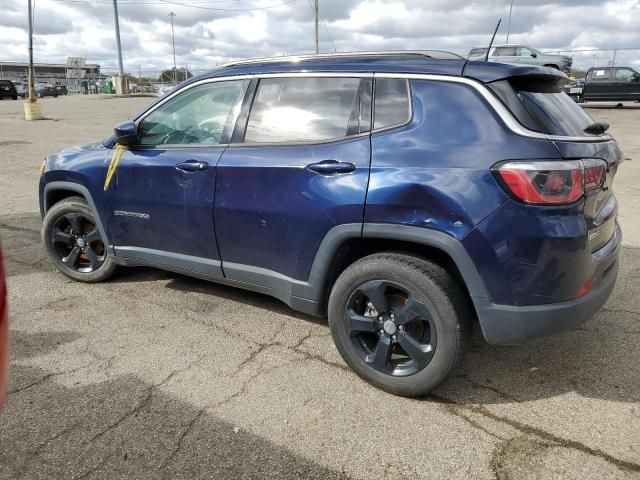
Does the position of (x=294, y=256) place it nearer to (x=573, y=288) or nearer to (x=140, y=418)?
(x=140, y=418)

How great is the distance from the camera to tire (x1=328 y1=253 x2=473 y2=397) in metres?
2.71

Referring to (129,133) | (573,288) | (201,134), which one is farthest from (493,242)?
(129,133)

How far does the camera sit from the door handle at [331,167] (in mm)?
2886

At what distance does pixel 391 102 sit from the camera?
2.92m

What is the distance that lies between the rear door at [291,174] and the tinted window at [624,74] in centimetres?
2464

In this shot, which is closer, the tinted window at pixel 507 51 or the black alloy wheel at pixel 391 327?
the black alloy wheel at pixel 391 327

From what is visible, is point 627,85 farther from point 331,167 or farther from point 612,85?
point 331,167

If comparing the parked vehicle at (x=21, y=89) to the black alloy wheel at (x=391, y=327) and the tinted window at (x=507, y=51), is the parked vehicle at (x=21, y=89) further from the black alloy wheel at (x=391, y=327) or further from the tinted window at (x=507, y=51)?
the black alloy wheel at (x=391, y=327)

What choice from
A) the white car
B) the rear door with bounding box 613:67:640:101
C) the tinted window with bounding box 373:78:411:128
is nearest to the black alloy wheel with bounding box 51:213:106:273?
the tinted window with bounding box 373:78:411:128

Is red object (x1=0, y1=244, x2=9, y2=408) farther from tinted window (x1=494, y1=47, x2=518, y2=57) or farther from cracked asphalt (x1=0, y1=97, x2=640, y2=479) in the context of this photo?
tinted window (x1=494, y1=47, x2=518, y2=57)

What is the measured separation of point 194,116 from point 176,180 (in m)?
0.49

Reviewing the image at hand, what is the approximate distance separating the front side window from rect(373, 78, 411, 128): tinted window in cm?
100

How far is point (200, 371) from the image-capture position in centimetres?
317

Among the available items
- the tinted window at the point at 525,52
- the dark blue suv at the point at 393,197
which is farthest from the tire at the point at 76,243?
the tinted window at the point at 525,52
